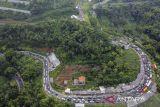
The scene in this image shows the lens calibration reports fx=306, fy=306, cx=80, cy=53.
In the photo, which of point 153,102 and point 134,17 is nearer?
point 153,102

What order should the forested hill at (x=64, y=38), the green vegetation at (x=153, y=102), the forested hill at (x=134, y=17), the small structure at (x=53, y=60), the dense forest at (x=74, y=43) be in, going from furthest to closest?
the forested hill at (x=134, y=17), the forested hill at (x=64, y=38), the small structure at (x=53, y=60), the dense forest at (x=74, y=43), the green vegetation at (x=153, y=102)

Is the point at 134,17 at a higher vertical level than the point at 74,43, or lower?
higher

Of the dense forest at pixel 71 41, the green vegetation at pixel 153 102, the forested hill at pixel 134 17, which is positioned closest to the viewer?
the green vegetation at pixel 153 102

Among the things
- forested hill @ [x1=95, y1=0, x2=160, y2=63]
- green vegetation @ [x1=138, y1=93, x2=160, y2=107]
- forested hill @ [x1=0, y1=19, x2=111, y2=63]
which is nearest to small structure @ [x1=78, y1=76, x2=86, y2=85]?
forested hill @ [x1=0, y1=19, x2=111, y2=63]

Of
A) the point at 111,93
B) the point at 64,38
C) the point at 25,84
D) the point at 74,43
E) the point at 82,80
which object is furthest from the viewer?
the point at 64,38

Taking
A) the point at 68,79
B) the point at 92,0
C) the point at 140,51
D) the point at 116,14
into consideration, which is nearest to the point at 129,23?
the point at 116,14

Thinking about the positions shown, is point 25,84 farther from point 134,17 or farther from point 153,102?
point 134,17

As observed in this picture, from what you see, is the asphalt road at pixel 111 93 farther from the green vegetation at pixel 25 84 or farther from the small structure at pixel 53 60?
the small structure at pixel 53 60

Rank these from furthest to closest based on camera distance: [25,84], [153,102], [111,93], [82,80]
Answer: [25,84] → [82,80] → [111,93] → [153,102]

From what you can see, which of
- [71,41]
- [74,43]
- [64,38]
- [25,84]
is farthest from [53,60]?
[25,84]

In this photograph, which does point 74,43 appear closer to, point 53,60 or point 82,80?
point 53,60

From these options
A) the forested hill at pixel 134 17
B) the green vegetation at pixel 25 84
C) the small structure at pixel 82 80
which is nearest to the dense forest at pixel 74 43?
the small structure at pixel 82 80

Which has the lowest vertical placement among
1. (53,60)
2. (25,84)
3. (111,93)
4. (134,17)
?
(111,93)
